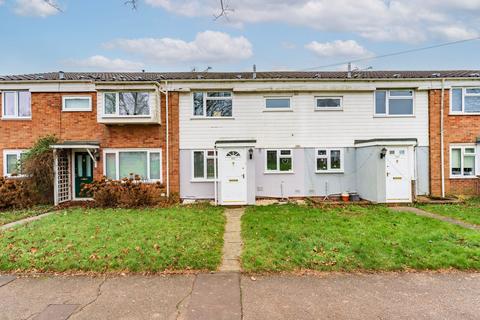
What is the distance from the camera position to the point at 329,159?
47.4ft

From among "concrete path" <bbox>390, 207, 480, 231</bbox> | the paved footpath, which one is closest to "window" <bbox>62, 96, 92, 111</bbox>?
the paved footpath

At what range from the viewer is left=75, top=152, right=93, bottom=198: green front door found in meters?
14.5

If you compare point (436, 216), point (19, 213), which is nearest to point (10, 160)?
point (19, 213)

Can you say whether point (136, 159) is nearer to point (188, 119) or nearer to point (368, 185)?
point (188, 119)

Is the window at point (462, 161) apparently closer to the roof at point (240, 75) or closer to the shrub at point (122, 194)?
the roof at point (240, 75)

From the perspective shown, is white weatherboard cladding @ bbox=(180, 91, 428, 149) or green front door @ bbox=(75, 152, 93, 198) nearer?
white weatherboard cladding @ bbox=(180, 91, 428, 149)

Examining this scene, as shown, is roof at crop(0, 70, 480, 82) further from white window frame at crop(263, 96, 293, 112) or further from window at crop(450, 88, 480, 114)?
white window frame at crop(263, 96, 293, 112)

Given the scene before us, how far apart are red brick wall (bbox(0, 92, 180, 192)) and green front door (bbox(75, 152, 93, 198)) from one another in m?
0.67

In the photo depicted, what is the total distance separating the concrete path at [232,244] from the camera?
5.72 meters

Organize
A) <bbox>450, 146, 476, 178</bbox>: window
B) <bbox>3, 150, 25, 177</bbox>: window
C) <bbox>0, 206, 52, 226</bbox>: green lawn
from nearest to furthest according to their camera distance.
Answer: <bbox>0, 206, 52, 226</bbox>: green lawn < <bbox>3, 150, 25, 177</bbox>: window < <bbox>450, 146, 476, 178</bbox>: window

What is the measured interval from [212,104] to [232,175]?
363 centimetres

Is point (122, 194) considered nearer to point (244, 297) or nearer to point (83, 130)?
point (83, 130)

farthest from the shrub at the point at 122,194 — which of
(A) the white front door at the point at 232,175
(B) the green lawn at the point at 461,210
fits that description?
(B) the green lawn at the point at 461,210

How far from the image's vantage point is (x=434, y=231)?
776 cm
